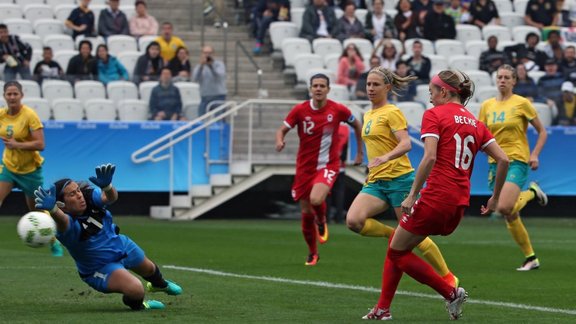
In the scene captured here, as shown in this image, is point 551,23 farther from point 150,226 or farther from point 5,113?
point 5,113

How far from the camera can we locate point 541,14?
31.0m

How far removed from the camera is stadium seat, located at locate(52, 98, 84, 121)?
2403cm

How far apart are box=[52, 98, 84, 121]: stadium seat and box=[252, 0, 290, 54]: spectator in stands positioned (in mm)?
5394


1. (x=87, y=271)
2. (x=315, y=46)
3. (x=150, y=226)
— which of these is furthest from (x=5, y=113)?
(x=315, y=46)

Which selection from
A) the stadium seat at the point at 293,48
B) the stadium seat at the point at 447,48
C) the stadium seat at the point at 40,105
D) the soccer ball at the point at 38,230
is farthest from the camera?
the stadium seat at the point at 447,48

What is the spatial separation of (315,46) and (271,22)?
1.36 metres

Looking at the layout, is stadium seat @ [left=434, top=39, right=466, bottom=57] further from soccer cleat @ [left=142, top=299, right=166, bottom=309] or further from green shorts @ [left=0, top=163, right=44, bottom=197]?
soccer cleat @ [left=142, top=299, right=166, bottom=309]

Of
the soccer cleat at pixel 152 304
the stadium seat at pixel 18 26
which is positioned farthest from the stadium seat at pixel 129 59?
the soccer cleat at pixel 152 304

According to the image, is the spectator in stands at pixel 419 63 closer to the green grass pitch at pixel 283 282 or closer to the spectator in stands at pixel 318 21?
the spectator in stands at pixel 318 21

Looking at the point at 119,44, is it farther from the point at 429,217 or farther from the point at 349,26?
the point at 429,217

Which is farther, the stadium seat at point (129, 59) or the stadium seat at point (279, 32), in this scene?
the stadium seat at point (279, 32)

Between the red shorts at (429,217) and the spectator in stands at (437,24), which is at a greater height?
the red shorts at (429,217)

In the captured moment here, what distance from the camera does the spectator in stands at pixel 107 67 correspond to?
81.1ft

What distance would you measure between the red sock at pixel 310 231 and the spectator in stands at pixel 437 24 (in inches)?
556
